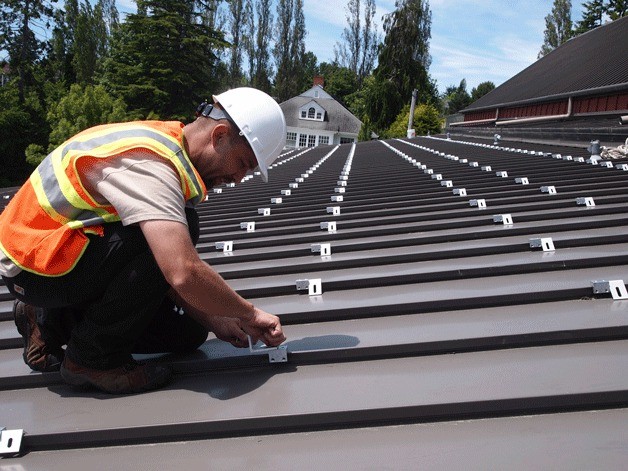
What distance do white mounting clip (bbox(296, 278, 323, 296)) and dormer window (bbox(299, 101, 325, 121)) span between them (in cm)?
4805

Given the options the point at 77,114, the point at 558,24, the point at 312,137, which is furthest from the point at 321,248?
the point at 558,24

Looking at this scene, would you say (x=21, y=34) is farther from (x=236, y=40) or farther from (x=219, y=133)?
(x=219, y=133)

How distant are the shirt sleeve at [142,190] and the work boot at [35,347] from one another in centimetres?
73

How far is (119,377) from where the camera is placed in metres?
1.91

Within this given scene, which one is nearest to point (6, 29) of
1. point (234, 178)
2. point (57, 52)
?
point (57, 52)

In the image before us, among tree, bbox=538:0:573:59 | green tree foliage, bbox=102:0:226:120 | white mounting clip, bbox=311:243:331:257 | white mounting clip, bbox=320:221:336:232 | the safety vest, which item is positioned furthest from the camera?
A: tree, bbox=538:0:573:59

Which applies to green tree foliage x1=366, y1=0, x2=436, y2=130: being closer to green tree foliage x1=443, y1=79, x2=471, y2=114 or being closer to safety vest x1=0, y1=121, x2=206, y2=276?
green tree foliage x1=443, y1=79, x2=471, y2=114

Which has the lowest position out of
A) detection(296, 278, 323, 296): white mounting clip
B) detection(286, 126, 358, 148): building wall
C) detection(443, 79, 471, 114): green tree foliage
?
detection(296, 278, 323, 296): white mounting clip

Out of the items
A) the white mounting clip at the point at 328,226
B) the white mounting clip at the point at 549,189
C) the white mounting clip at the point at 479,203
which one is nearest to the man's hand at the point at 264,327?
the white mounting clip at the point at 328,226

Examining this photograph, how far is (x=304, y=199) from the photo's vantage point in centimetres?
570

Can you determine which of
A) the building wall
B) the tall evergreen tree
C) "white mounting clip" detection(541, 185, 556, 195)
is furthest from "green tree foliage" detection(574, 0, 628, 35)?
"white mounting clip" detection(541, 185, 556, 195)

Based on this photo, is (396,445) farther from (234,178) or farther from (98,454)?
(234,178)

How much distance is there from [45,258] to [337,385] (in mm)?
1023

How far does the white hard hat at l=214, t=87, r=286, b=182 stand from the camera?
6.14 feet
